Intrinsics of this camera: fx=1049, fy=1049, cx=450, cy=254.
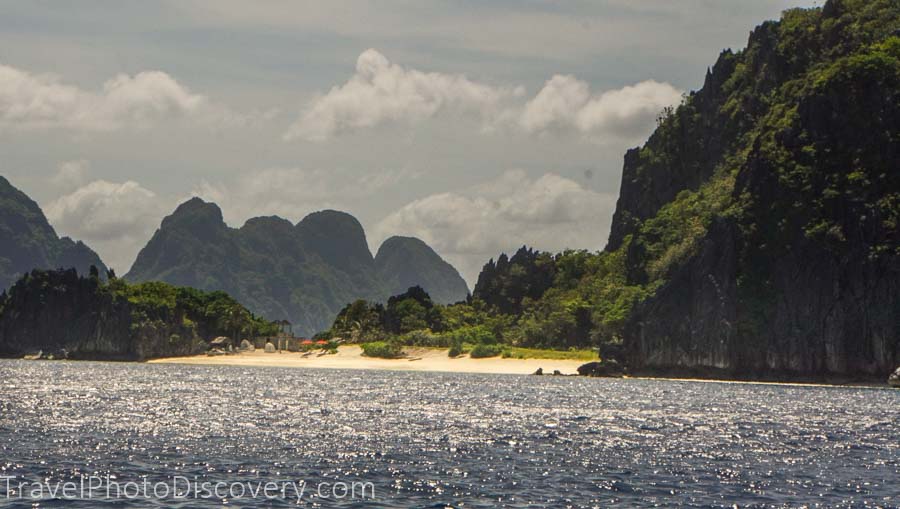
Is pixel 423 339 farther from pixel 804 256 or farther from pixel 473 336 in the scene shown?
pixel 804 256

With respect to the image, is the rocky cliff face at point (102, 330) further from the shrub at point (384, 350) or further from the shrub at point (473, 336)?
the shrub at point (473, 336)

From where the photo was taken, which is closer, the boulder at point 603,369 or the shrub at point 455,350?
the boulder at point 603,369

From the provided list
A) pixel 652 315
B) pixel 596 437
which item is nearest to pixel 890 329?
pixel 652 315

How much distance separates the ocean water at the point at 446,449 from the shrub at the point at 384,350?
8529 centimetres

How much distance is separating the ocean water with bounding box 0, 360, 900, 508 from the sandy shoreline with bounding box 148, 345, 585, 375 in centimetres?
6311

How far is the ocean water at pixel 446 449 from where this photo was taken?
123 feet

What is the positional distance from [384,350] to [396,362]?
278 inches

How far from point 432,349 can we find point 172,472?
470ft

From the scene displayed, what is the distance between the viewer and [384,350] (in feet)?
595

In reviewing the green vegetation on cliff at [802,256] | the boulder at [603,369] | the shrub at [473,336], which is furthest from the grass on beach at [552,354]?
the boulder at [603,369]

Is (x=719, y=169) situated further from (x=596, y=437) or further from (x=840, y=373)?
(x=596, y=437)

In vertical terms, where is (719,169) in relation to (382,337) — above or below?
above

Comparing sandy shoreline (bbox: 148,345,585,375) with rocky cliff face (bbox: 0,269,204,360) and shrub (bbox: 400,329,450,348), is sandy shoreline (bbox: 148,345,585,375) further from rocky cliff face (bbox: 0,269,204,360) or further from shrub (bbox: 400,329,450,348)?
rocky cliff face (bbox: 0,269,204,360)

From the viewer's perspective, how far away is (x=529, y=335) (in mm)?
186375
